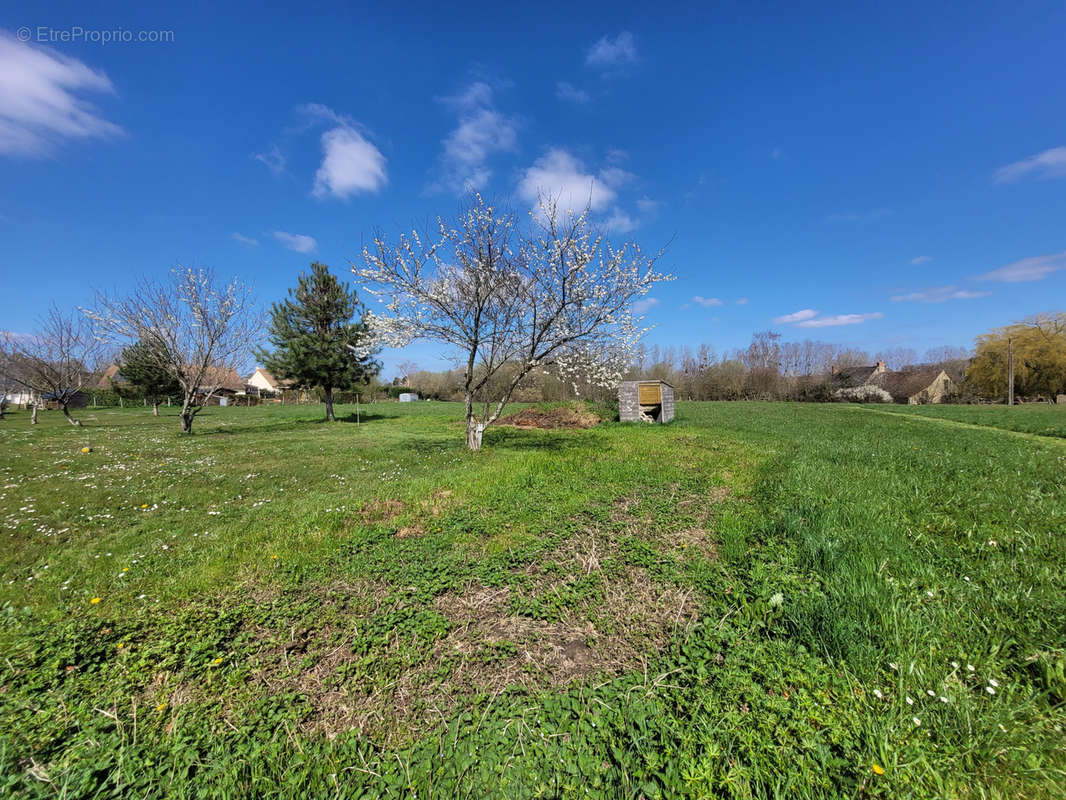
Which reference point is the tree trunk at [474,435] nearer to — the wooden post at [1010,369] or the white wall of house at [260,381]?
the wooden post at [1010,369]

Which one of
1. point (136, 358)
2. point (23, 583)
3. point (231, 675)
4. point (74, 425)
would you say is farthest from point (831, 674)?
point (136, 358)

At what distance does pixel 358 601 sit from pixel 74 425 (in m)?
26.8

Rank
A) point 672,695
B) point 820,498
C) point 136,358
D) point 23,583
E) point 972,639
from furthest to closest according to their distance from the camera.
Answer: point 136,358
point 820,498
point 23,583
point 972,639
point 672,695

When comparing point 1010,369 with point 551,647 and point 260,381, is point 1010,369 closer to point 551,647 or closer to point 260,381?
point 551,647

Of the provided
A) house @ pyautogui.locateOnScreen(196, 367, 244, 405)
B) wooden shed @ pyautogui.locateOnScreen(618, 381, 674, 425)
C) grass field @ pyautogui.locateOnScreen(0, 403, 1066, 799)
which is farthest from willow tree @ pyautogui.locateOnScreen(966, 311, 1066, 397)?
house @ pyautogui.locateOnScreen(196, 367, 244, 405)

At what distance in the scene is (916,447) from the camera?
9.77 meters

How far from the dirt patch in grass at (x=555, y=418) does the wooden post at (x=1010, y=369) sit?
4702 cm

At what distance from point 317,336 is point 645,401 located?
18.5 metres

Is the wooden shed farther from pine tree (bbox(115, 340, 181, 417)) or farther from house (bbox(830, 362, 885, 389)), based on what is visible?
house (bbox(830, 362, 885, 389))

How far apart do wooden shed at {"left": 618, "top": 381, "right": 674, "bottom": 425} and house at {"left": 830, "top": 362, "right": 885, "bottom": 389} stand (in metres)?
45.5

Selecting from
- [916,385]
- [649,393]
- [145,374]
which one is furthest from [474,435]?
[916,385]

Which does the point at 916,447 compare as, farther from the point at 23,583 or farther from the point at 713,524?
the point at 23,583

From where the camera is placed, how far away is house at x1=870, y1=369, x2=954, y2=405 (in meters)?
47.9

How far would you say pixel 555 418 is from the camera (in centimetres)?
2034
